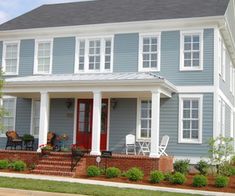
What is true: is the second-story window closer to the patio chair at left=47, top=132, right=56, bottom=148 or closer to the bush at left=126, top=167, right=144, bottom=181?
the patio chair at left=47, top=132, right=56, bottom=148

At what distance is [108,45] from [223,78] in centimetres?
589

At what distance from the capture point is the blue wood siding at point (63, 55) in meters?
20.4

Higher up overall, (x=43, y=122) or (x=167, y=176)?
(x=43, y=122)

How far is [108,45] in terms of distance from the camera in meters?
19.9

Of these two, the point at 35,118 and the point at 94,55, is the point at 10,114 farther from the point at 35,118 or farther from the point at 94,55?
the point at 94,55

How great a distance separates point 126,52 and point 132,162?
5.85m

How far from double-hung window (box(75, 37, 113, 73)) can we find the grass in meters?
7.59

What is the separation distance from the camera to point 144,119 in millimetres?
18969

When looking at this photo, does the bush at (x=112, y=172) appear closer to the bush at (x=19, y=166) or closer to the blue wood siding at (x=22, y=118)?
the bush at (x=19, y=166)

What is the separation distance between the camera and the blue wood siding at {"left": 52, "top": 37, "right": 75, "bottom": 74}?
66.8 ft

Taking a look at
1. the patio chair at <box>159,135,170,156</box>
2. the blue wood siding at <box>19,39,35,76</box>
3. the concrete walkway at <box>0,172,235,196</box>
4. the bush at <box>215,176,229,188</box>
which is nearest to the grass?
the concrete walkway at <box>0,172,235,196</box>

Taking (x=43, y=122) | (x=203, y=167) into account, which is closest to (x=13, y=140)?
(x=43, y=122)

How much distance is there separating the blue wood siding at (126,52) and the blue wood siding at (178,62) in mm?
1299

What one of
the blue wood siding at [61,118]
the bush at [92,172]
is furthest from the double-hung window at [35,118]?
the bush at [92,172]
